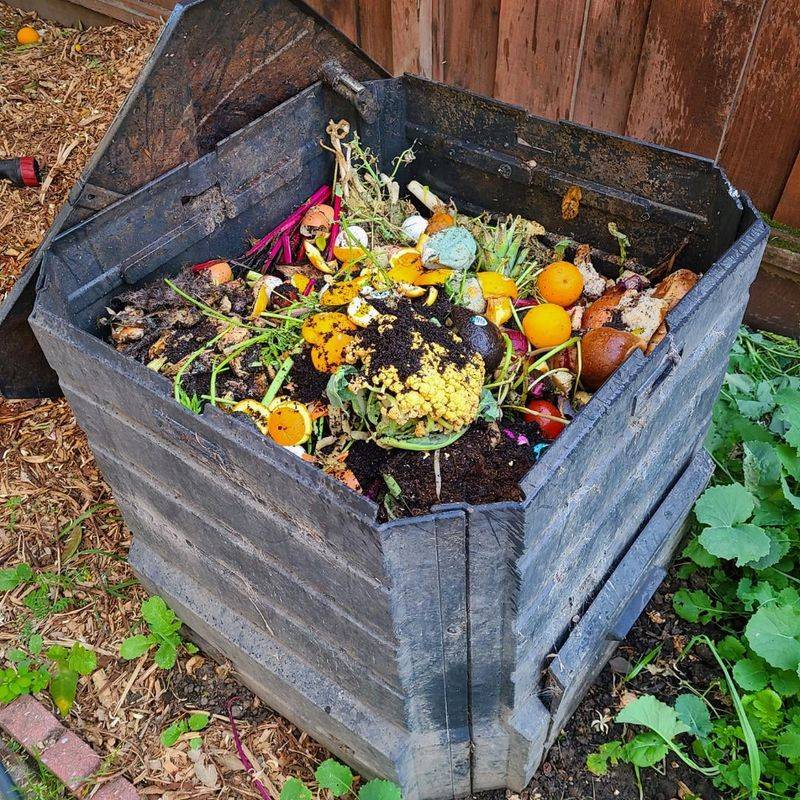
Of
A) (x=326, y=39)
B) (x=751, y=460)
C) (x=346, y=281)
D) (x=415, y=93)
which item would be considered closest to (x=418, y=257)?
(x=346, y=281)

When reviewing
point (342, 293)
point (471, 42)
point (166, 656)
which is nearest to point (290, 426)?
point (342, 293)

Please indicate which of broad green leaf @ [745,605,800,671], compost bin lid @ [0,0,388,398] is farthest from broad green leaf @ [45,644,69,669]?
broad green leaf @ [745,605,800,671]

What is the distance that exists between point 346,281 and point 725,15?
1.76m

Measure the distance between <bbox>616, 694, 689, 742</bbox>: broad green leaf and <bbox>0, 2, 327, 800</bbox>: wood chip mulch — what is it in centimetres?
98

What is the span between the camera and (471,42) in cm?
354

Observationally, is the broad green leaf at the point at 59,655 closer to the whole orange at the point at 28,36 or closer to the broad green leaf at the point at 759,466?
the broad green leaf at the point at 759,466

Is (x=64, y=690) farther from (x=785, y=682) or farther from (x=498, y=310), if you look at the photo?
(x=785, y=682)

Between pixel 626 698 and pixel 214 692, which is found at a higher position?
pixel 626 698

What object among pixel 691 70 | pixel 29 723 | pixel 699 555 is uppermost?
pixel 691 70

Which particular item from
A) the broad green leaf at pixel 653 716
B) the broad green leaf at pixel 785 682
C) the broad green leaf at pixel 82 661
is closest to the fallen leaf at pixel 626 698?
the broad green leaf at pixel 653 716

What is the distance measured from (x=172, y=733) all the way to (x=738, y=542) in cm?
189

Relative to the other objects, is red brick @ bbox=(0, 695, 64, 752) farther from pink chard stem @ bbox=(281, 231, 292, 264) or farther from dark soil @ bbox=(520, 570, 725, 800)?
pink chard stem @ bbox=(281, 231, 292, 264)

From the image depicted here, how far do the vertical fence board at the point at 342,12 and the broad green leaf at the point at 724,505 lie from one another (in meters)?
3.02

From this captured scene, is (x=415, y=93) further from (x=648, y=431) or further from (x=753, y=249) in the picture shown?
(x=648, y=431)
